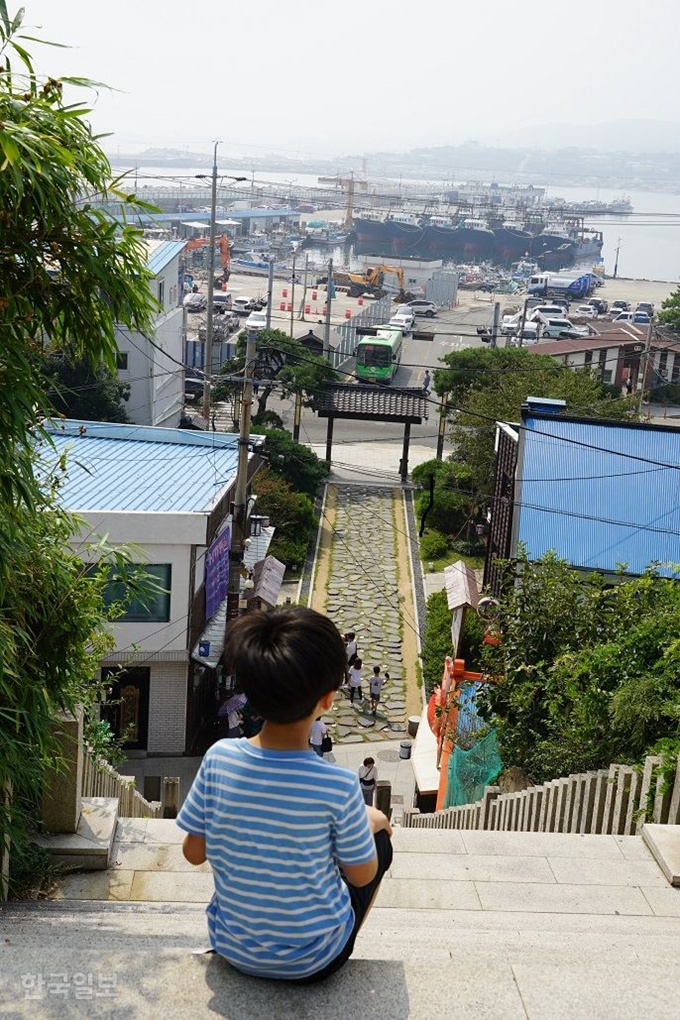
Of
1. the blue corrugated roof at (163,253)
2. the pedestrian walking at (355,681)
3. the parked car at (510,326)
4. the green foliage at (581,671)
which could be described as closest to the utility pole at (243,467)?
the pedestrian walking at (355,681)

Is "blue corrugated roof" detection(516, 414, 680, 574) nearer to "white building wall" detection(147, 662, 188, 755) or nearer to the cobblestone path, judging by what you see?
the cobblestone path

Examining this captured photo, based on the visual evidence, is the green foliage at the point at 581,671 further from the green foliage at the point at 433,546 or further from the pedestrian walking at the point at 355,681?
the green foliage at the point at 433,546

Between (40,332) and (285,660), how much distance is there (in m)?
3.12

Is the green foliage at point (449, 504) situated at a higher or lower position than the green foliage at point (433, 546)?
higher

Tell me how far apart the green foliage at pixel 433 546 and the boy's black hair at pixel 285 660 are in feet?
81.2

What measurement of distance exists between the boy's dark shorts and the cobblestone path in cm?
1501

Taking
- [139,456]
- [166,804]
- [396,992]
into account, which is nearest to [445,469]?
[139,456]

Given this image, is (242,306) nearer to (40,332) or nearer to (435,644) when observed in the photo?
(435,644)

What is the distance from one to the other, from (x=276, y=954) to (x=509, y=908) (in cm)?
276

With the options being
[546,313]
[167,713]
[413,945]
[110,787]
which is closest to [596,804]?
[110,787]

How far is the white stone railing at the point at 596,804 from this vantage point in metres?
6.96

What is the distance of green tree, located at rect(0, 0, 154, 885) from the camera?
470 centimetres

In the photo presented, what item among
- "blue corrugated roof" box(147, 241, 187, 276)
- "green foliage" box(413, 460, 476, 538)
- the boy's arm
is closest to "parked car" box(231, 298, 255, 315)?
"blue corrugated roof" box(147, 241, 187, 276)

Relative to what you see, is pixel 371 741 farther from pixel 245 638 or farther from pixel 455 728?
pixel 245 638
